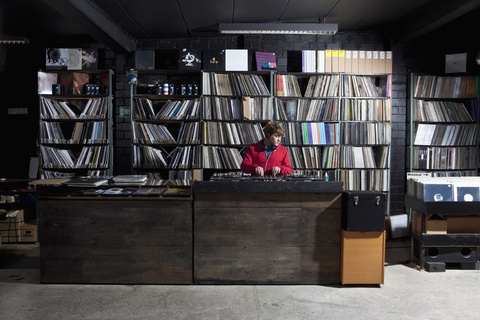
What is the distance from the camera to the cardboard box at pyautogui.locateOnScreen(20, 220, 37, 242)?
12.9 ft

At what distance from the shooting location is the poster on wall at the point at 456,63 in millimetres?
4375

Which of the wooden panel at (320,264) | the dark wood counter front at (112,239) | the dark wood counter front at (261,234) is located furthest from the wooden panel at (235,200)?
the wooden panel at (320,264)

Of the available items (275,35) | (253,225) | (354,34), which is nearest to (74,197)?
(253,225)

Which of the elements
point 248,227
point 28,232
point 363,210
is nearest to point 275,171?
point 248,227

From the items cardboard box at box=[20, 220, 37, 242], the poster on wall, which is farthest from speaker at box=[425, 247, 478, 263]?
cardboard box at box=[20, 220, 37, 242]

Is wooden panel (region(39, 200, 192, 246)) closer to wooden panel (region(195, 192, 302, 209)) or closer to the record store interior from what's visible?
the record store interior

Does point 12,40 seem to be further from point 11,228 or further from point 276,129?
point 276,129

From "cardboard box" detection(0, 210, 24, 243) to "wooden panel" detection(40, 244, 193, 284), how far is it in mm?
1834

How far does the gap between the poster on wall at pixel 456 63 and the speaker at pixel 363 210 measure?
309cm

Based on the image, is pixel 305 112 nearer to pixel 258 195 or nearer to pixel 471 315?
pixel 258 195

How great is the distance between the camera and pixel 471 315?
2131 millimetres

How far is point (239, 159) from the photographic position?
4.30m

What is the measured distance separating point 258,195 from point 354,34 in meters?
3.34

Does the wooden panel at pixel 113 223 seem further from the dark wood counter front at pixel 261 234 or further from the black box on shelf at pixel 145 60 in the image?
the black box on shelf at pixel 145 60
